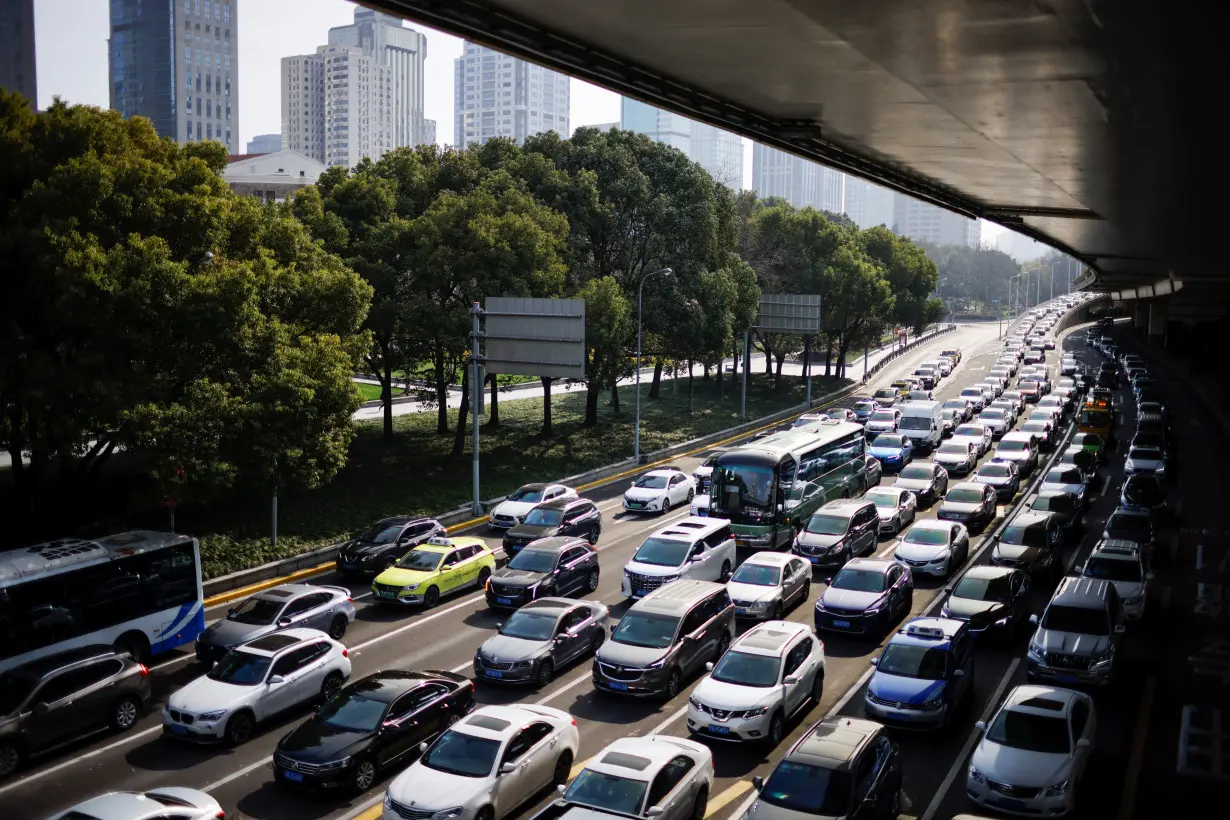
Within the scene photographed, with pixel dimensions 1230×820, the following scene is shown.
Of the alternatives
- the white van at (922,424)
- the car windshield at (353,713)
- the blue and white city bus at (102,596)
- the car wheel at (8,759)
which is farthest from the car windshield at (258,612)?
the white van at (922,424)

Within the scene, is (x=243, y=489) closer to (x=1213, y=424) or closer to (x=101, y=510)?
(x=101, y=510)

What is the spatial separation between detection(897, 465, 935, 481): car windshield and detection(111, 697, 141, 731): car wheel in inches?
951

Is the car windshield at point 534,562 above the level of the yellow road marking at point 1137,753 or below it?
above

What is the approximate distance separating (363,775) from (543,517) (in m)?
14.6

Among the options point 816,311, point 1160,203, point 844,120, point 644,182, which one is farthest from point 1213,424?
point 844,120

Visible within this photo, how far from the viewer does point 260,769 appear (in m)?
15.7

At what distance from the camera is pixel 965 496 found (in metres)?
30.5

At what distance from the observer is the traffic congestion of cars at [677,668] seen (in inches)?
523

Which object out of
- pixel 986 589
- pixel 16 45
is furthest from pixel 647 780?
pixel 16 45

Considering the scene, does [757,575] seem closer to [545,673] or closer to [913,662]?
[545,673]

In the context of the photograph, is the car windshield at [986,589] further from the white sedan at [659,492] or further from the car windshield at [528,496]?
the car windshield at [528,496]

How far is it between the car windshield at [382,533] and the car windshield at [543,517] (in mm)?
3568

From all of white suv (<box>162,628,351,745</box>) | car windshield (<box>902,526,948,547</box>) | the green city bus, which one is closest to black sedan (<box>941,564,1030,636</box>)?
car windshield (<box>902,526,948,547</box>)

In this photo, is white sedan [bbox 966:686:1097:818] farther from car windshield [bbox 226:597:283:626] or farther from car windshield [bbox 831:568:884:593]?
car windshield [bbox 226:597:283:626]
